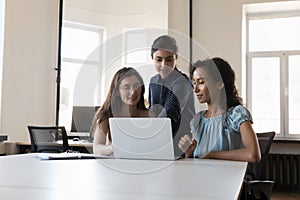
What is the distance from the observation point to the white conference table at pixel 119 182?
0.81 metres

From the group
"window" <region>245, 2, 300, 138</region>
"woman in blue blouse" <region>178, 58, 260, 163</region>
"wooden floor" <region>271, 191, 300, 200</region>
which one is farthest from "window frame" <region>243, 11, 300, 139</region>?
"woman in blue blouse" <region>178, 58, 260, 163</region>

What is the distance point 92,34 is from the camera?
5.28 m

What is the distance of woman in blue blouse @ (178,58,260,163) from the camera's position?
1741mm

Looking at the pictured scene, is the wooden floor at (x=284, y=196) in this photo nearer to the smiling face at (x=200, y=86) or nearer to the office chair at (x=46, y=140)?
the office chair at (x=46, y=140)

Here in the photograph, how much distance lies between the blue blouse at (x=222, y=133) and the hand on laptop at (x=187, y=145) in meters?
0.04

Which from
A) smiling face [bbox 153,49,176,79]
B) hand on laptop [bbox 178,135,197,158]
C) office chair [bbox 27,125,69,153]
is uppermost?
smiling face [bbox 153,49,176,79]

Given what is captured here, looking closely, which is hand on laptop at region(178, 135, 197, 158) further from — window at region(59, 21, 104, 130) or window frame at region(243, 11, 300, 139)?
window frame at region(243, 11, 300, 139)

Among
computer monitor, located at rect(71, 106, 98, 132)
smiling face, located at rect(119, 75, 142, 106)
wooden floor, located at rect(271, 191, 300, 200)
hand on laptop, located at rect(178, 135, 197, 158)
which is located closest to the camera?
hand on laptop, located at rect(178, 135, 197, 158)

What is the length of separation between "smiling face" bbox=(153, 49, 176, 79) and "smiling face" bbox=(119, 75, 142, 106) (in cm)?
28

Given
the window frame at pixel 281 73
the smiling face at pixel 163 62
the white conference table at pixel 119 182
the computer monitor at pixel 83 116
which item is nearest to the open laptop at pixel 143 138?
the white conference table at pixel 119 182

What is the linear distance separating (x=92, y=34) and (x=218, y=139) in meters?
3.79

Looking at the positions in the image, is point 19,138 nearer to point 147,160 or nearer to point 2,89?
point 2,89

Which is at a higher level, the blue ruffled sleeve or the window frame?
the window frame

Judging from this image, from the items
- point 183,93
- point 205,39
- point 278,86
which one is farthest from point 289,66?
point 183,93
